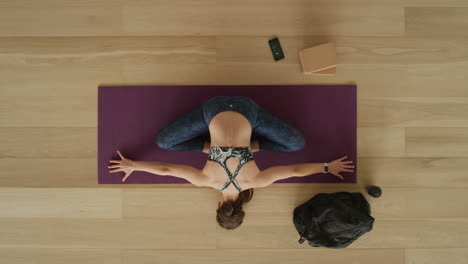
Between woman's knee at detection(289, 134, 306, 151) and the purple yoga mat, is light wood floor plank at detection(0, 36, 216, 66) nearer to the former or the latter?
the purple yoga mat

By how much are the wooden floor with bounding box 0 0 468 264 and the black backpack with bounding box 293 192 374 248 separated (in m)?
0.19

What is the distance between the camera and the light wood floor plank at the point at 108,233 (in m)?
2.14

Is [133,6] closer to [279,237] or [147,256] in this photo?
[147,256]

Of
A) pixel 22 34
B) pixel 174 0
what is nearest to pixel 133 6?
Result: pixel 174 0

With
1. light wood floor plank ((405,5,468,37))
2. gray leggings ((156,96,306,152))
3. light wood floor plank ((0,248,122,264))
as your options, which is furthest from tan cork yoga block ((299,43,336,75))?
light wood floor plank ((0,248,122,264))

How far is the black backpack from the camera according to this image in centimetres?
182

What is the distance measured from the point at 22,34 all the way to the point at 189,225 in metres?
1.92

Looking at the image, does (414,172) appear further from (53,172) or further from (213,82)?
(53,172)

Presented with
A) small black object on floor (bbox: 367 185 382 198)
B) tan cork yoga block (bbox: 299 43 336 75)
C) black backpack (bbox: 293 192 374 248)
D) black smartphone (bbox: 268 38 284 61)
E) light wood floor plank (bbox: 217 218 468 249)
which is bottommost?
light wood floor plank (bbox: 217 218 468 249)

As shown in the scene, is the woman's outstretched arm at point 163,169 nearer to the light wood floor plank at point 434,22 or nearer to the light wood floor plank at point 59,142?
the light wood floor plank at point 59,142

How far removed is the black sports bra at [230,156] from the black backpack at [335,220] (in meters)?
0.57

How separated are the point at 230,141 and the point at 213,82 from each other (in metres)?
0.62

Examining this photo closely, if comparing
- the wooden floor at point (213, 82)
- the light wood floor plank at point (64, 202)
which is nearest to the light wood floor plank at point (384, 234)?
the wooden floor at point (213, 82)

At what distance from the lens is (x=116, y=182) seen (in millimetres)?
2133
